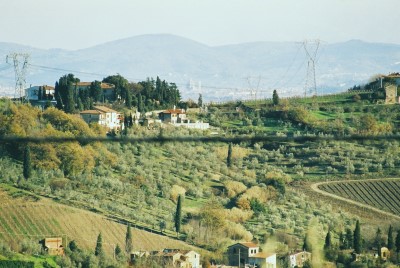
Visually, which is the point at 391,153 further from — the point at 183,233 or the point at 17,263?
the point at 17,263

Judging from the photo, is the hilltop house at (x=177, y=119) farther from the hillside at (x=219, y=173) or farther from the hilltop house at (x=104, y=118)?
the hilltop house at (x=104, y=118)

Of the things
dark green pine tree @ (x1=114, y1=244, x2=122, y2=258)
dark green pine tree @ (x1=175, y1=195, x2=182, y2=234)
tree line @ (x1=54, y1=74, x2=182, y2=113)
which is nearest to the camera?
dark green pine tree @ (x1=114, y1=244, x2=122, y2=258)

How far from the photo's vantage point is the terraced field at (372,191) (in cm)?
4550

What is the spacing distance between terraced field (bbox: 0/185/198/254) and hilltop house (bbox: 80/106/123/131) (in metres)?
13.4

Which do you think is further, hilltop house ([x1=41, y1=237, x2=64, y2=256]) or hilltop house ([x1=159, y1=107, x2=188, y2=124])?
hilltop house ([x1=159, y1=107, x2=188, y2=124])

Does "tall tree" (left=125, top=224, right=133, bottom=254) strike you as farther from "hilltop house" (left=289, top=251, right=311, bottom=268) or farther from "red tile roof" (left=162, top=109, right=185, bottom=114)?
"red tile roof" (left=162, top=109, right=185, bottom=114)

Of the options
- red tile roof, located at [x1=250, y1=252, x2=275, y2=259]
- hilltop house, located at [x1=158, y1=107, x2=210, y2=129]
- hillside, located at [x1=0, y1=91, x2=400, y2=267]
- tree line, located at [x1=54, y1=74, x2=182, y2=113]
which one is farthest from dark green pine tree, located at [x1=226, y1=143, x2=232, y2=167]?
red tile roof, located at [x1=250, y1=252, x2=275, y2=259]

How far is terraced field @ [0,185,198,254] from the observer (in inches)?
1388

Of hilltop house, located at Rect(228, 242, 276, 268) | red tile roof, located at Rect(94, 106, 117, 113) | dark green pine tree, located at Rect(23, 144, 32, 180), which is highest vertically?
red tile roof, located at Rect(94, 106, 117, 113)

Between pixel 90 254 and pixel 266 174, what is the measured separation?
2016 cm

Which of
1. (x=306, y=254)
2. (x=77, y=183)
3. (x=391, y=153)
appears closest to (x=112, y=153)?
(x=77, y=183)

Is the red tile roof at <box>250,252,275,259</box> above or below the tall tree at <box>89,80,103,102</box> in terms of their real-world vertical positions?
below

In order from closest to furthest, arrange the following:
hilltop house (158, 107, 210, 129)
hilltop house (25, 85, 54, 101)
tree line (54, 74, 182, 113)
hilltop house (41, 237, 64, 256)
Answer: hilltop house (41, 237, 64, 256)
tree line (54, 74, 182, 113)
hilltop house (158, 107, 210, 129)
hilltop house (25, 85, 54, 101)

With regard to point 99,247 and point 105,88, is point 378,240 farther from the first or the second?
point 105,88
